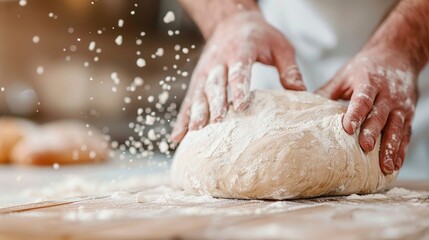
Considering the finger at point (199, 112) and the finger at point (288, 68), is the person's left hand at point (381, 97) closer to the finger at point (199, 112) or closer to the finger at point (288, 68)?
the finger at point (288, 68)

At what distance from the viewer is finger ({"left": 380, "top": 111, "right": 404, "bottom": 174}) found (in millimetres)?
1405

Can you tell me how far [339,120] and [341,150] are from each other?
9cm

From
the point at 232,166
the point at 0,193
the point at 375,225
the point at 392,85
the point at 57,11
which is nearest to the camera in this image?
the point at 375,225

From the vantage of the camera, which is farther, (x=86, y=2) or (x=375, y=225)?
(x=86, y=2)

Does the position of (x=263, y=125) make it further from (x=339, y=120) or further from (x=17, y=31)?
(x=17, y=31)

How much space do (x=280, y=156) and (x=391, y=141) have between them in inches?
14.3

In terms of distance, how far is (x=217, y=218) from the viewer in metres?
0.99

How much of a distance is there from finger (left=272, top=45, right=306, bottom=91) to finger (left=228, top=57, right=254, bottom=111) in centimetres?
10

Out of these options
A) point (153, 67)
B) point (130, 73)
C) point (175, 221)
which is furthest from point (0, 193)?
point (130, 73)

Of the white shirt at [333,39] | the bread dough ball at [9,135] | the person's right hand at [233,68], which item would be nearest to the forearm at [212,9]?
the person's right hand at [233,68]

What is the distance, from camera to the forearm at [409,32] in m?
1.67

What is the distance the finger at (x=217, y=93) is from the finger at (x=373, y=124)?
34 cm

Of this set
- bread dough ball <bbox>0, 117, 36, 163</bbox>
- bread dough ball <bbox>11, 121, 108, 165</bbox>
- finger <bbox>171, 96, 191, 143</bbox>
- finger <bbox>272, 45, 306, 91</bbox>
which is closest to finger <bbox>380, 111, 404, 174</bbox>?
finger <bbox>272, 45, 306, 91</bbox>

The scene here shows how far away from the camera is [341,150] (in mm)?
1286
